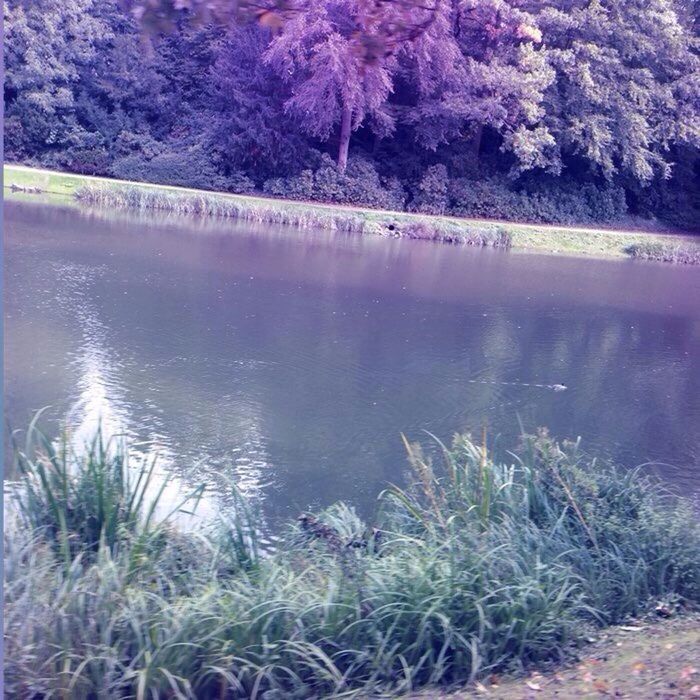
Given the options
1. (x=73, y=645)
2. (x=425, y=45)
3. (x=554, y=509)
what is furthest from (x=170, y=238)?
(x=73, y=645)

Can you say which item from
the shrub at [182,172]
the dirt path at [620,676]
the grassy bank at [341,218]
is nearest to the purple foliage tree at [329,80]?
the shrub at [182,172]

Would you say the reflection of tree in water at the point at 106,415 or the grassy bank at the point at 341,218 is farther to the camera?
the grassy bank at the point at 341,218

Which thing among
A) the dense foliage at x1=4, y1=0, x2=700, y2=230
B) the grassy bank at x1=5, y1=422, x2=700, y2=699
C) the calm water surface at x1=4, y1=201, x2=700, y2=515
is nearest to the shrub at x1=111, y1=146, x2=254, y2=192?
the dense foliage at x1=4, y1=0, x2=700, y2=230

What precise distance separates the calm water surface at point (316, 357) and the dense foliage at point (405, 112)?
1293cm

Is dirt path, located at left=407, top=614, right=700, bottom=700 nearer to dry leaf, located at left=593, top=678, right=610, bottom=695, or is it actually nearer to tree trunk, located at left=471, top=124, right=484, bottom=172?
dry leaf, located at left=593, top=678, right=610, bottom=695

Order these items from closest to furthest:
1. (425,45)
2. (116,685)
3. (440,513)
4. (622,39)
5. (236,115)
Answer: (116,685), (440,513), (425,45), (622,39), (236,115)

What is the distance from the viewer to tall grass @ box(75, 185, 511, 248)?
31688 mm

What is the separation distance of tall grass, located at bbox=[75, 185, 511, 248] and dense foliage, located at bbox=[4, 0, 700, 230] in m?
4.48

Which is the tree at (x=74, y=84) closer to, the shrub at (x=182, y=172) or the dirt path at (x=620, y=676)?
the shrub at (x=182, y=172)

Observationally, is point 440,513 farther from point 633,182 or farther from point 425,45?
point 633,182

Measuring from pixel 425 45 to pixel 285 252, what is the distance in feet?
29.1

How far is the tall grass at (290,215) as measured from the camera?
1248 inches

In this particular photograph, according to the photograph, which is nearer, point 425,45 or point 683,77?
point 425,45

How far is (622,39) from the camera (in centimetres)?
3538
